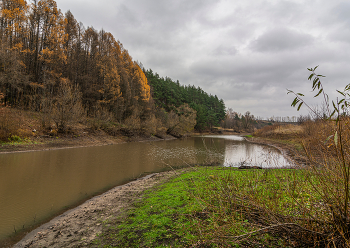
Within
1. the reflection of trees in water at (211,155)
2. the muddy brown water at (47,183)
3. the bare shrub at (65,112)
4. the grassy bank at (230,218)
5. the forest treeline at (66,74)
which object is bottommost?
the muddy brown water at (47,183)

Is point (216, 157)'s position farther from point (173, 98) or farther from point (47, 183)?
point (173, 98)

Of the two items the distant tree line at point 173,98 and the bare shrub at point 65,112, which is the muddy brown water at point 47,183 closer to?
the bare shrub at point 65,112

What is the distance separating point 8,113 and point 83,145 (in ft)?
26.0

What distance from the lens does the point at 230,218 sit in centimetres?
341

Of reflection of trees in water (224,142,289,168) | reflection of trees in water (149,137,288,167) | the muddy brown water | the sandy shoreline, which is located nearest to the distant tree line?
reflection of trees in water (149,137,288,167)

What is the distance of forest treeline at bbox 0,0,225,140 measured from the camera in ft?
73.5

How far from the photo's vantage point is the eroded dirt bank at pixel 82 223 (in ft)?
13.5

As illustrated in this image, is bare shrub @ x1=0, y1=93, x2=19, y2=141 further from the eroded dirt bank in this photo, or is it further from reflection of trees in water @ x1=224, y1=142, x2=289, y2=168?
reflection of trees in water @ x1=224, y1=142, x2=289, y2=168

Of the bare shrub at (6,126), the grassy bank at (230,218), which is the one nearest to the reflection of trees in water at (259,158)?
the grassy bank at (230,218)

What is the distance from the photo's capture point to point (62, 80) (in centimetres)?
2650

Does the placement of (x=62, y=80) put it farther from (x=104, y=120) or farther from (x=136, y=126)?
(x=136, y=126)

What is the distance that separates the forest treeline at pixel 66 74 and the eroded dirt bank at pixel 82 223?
59.7 ft

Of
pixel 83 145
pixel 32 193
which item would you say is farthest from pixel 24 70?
pixel 32 193

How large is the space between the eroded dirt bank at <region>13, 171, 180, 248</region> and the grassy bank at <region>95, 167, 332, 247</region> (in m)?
0.42
